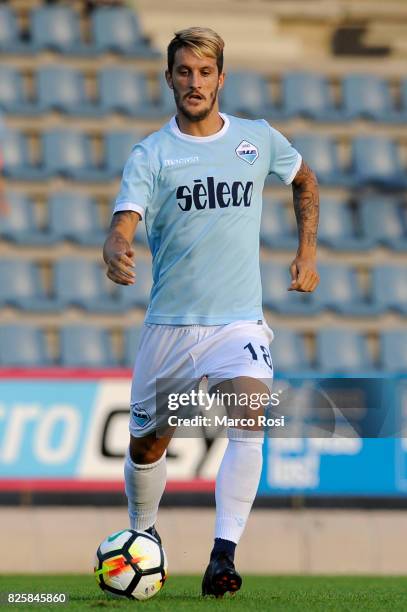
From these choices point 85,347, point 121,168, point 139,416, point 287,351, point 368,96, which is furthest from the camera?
point 368,96

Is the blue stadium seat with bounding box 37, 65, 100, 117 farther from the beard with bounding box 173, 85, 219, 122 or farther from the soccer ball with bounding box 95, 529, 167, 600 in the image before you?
the soccer ball with bounding box 95, 529, 167, 600

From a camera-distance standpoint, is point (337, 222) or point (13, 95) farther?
point (13, 95)

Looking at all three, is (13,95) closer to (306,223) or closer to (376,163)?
(376,163)

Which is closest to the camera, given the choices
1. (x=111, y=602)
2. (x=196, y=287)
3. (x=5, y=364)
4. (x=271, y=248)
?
(x=111, y=602)

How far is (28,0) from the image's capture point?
14.5m

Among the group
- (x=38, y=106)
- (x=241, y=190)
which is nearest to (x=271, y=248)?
(x=38, y=106)

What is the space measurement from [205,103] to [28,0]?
9.59 meters

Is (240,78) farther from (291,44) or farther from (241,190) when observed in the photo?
(241,190)

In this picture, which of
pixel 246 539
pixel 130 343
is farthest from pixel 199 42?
pixel 130 343

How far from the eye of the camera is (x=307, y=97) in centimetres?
1431

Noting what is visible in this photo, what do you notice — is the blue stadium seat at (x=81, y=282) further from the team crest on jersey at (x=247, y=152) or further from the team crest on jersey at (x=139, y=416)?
the team crest on jersey at (x=247, y=152)

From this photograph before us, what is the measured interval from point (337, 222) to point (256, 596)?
8.48 meters

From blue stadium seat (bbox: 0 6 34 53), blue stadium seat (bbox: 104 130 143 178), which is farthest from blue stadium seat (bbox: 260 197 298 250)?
blue stadium seat (bbox: 0 6 34 53)

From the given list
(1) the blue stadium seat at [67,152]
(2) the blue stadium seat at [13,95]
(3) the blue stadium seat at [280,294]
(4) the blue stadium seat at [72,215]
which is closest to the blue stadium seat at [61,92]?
(2) the blue stadium seat at [13,95]
